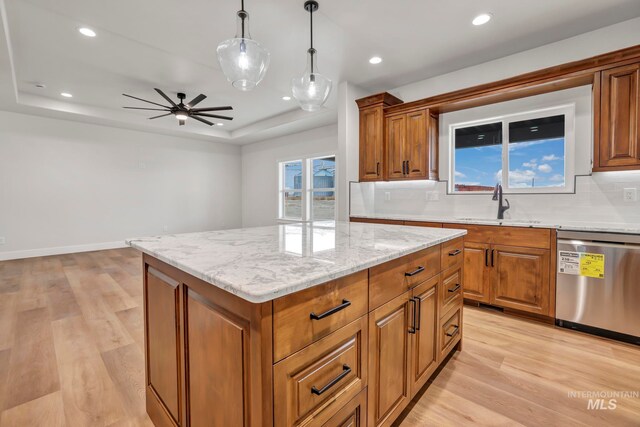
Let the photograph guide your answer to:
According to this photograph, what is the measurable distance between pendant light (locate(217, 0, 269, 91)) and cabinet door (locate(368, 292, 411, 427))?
1.69m

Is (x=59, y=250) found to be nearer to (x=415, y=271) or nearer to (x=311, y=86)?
(x=311, y=86)

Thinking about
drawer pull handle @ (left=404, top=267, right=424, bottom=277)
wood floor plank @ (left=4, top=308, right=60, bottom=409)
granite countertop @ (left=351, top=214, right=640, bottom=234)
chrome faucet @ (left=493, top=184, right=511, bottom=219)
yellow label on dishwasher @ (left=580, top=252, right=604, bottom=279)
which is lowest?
wood floor plank @ (left=4, top=308, right=60, bottom=409)

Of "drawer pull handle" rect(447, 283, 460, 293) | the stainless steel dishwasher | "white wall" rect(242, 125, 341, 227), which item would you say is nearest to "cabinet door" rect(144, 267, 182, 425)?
"drawer pull handle" rect(447, 283, 460, 293)

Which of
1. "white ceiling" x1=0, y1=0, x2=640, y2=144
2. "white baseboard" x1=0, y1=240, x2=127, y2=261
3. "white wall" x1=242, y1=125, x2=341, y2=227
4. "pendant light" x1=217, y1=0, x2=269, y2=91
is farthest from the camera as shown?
"white wall" x1=242, y1=125, x2=341, y2=227

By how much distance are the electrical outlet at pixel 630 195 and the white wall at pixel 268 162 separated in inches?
166

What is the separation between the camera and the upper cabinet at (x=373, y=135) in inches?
151

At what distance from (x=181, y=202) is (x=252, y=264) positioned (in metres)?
6.69

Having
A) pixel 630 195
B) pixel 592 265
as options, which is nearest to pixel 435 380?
pixel 592 265

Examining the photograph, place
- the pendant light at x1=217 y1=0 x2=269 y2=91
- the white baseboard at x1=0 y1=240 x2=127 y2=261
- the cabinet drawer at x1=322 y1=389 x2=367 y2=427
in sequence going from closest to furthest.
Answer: the cabinet drawer at x1=322 y1=389 x2=367 y2=427 < the pendant light at x1=217 y1=0 x2=269 y2=91 < the white baseboard at x1=0 y1=240 x2=127 y2=261

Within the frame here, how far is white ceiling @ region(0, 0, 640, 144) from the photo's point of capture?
8.13 feet

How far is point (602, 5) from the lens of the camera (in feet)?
7.91

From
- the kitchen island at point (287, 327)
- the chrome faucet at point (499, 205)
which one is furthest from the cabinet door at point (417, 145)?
the kitchen island at point (287, 327)

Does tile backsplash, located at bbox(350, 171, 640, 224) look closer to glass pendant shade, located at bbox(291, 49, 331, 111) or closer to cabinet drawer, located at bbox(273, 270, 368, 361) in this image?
glass pendant shade, located at bbox(291, 49, 331, 111)

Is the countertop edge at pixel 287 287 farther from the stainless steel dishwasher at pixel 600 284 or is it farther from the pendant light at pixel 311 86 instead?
the stainless steel dishwasher at pixel 600 284
